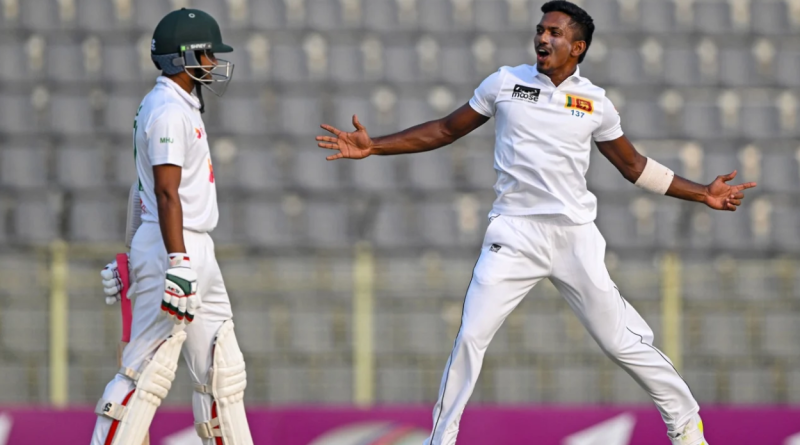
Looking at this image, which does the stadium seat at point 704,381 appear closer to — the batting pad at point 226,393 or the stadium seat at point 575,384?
the stadium seat at point 575,384

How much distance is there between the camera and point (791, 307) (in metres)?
7.29

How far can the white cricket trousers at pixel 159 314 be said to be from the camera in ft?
13.3

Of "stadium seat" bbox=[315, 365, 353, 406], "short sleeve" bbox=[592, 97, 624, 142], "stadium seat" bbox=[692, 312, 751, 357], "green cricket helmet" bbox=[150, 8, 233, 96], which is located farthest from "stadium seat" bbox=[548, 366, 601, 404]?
"green cricket helmet" bbox=[150, 8, 233, 96]

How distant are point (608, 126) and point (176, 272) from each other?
163 centimetres

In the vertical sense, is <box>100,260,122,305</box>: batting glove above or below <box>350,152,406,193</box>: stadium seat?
below

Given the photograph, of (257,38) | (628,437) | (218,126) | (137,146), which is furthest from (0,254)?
(628,437)

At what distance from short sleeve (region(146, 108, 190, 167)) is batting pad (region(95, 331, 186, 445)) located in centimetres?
61

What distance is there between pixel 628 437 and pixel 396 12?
3.32m

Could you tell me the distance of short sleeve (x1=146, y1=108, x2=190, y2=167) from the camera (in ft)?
12.9

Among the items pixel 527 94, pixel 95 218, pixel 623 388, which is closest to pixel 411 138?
pixel 527 94

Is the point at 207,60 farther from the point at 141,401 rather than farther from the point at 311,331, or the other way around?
the point at 311,331

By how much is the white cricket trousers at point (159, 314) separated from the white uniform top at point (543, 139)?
1.06 metres

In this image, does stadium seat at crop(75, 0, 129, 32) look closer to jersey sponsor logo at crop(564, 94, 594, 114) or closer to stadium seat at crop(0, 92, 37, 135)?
stadium seat at crop(0, 92, 37, 135)

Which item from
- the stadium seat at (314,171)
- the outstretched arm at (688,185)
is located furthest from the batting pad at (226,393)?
the stadium seat at (314,171)
